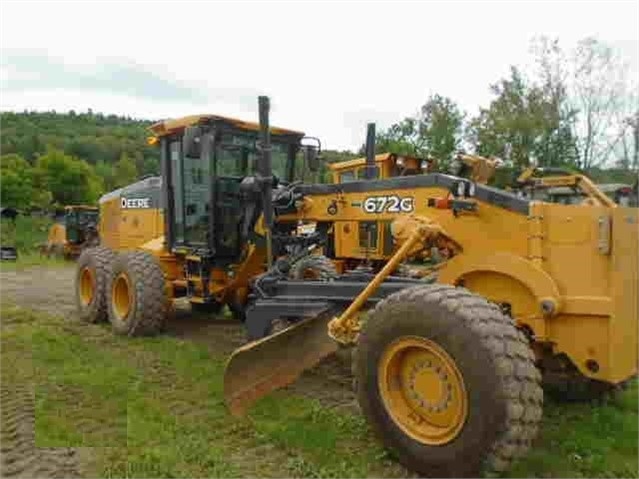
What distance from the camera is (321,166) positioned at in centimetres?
753

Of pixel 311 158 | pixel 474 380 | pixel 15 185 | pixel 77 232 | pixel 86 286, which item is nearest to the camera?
pixel 474 380

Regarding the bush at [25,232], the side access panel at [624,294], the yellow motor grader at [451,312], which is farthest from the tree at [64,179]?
the side access panel at [624,294]

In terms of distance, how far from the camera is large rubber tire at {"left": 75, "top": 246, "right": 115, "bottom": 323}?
787 centimetres

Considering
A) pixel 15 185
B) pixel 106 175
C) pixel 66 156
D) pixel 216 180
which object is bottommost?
pixel 216 180

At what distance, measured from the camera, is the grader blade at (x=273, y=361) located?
4.41 meters

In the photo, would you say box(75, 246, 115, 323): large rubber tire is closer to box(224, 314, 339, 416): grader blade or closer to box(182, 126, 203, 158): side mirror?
box(182, 126, 203, 158): side mirror

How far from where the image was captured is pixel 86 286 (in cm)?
843

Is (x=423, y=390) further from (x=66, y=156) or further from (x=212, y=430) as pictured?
(x=66, y=156)

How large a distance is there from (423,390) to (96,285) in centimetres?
560

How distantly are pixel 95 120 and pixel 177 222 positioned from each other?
64.9 m

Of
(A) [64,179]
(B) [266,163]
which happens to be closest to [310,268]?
(B) [266,163]

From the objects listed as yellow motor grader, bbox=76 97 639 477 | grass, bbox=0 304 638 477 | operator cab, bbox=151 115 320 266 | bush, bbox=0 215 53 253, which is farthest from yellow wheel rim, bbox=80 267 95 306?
bush, bbox=0 215 53 253

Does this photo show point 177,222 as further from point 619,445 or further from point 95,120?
point 95,120

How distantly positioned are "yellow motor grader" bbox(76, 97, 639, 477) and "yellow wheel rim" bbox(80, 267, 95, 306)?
3009mm
